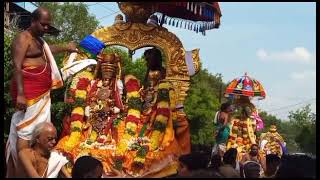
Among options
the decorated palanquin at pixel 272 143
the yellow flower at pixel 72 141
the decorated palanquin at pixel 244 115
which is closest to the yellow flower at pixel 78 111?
the yellow flower at pixel 72 141

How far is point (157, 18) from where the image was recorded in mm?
9898

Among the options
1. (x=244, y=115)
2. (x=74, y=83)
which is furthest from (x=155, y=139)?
(x=244, y=115)

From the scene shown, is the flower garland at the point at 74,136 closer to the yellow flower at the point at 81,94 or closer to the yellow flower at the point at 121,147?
the yellow flower at the point at 81,94

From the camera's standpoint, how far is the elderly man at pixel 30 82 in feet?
19.9

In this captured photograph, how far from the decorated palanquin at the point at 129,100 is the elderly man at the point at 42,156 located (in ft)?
9.19

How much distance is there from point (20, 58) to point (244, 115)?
25.5 ft

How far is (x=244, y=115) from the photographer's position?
13.1 metres

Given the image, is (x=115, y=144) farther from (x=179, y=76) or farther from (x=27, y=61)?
(x=27, y=61)

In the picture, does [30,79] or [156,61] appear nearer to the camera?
[30,79]

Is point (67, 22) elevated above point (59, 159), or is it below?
above

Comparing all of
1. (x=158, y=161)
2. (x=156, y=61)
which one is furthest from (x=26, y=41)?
(x=156, y=61)

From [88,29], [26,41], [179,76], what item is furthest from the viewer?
[88,29]

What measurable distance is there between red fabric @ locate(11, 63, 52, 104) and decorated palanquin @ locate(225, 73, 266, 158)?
606 centimetres

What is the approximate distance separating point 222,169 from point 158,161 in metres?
3.13
